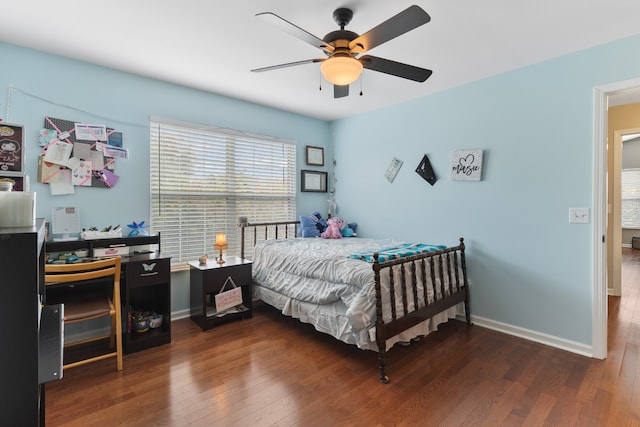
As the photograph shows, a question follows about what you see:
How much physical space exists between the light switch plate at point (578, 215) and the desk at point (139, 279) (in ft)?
10.7

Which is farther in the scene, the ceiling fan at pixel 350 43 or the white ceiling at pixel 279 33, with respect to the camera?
the white ceiling at pixel 279 33

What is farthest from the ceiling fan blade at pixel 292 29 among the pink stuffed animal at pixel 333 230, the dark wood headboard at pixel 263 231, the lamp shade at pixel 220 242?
the pink stuffed animal at pixel 333 230

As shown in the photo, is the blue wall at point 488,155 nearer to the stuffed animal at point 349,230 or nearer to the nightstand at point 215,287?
the nightstand at point 215,287

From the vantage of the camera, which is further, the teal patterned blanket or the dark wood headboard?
the dark wood headboard

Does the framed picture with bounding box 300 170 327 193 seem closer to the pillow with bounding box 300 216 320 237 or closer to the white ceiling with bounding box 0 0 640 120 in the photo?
the pillow with bounding box 300 216 320 237

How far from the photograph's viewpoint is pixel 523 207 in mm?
2752

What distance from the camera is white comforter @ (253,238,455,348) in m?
2.19

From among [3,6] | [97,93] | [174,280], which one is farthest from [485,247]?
[3,6]

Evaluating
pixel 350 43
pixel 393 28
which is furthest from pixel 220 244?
pixel 393 28

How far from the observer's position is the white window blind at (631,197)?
24.4 ft

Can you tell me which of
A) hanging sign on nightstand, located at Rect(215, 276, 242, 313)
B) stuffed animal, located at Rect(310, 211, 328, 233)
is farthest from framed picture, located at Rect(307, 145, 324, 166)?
hanging sign on nightstand, located at Rect(215, 276, 242, 313)

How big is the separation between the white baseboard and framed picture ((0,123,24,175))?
367cm

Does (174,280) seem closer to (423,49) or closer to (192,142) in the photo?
(192,142)

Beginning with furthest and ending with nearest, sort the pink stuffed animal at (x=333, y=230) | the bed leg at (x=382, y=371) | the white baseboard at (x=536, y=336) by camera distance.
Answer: the pink stuffed animal at (x=333, y=230)
the white baseboard at (x=536, y=336)
the bed leg at (x=382, y=371)
